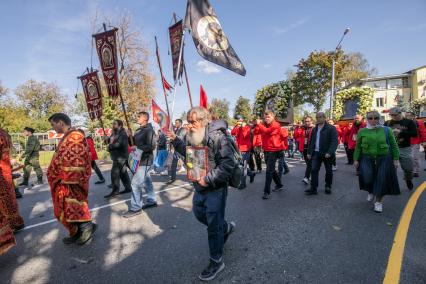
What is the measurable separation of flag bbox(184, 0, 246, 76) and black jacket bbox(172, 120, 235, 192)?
193 cm

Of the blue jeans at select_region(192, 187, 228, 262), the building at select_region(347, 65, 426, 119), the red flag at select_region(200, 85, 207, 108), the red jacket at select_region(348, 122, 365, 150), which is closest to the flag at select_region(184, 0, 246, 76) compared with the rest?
the red flag at select_region(200, 85, 207, 108)

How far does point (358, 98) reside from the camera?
16172mm

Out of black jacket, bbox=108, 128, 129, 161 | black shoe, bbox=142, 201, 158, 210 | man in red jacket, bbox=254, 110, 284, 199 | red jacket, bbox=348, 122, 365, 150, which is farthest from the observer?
red jacket, bbox=348, 122, 365, 150

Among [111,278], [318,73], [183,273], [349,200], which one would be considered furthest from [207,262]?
[318,73]

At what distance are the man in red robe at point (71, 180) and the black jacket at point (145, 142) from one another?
1.22 metres

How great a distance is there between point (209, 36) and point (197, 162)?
2503 millimetres

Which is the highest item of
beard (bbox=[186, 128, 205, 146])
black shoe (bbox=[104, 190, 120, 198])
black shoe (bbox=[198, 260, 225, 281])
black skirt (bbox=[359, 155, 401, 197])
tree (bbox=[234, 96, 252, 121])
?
tree (bbox=[234, 96, 252, 121])

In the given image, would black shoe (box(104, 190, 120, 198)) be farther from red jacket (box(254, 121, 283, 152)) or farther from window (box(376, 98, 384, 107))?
window (box(376, 98, 384, 107))

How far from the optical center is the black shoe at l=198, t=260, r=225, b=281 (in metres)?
2.56

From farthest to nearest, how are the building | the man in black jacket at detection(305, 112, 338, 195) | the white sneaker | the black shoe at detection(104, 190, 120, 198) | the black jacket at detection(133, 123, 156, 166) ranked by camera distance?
the building, the black shoe at detection(104, 190, 120, 198), the man in black jacket at detection(305, 112, 338, 195), the black jacket at detection(133, 123, 156, 166), the white sneaker

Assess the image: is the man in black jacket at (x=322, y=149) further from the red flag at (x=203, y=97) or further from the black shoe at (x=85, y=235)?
the black shoe at (x=85, y=235)

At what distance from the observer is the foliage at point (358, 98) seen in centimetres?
1577

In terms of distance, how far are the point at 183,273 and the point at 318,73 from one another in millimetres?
33184

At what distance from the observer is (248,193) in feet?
19.4
